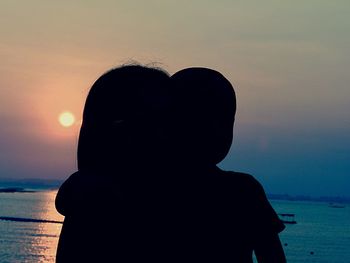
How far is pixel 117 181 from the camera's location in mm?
1603

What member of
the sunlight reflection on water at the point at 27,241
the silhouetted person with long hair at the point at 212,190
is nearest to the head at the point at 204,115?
the silhouetted person with long hair at the point at 212,190

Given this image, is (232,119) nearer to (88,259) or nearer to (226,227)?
(226,227)

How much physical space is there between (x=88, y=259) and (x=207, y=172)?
12.4 inches

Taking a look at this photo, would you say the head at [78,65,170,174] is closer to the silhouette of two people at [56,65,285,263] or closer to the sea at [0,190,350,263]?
the silhouette of two people at [56,65,285,263]

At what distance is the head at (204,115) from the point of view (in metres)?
1.60

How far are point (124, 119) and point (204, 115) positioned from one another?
0.17 metres

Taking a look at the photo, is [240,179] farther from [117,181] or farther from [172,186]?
[117,181]

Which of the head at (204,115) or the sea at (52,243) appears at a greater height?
the head at (204,115)

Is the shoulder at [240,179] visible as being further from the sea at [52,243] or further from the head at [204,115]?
the sea at [52,243]

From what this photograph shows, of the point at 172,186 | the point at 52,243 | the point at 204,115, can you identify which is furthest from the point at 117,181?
the point at 52,243

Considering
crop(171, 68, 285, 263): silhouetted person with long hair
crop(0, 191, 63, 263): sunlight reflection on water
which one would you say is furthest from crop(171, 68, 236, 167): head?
crop(0, 191, 63, 263): sunlight reflection on water

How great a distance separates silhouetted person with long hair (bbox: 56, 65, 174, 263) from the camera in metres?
1.55

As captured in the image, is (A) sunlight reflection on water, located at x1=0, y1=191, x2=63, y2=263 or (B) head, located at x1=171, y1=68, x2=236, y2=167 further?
(A) sunlight reflection on water, located at x1=0, y1=191, x2=63, y2=263

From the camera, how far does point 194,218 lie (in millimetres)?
1614
